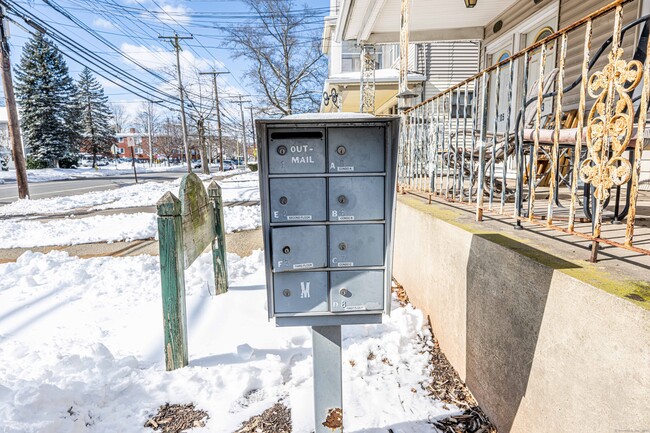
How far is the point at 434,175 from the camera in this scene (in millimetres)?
3506

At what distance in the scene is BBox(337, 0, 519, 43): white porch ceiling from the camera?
619 centimetres

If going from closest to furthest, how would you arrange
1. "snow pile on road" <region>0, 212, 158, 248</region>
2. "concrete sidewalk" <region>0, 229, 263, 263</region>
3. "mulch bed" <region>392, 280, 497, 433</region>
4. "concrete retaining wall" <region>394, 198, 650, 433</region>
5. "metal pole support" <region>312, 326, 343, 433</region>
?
"concrete retaining wall" <region>394, 198, 650, 433</region>
"metal pole support" <region>312, 326, 343, 433</region>
"mulch bed" <region>392, 280, 497, 433</region>
"concrete sidewalk" <region>0, 229, 263, 263</region>
"snow pile on road" <region>0, 212, 158, 248</region>

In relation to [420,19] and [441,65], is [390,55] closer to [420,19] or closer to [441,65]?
[441,65]

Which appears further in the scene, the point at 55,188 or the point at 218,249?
the point at 55,188

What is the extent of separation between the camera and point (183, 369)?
7.46 ft

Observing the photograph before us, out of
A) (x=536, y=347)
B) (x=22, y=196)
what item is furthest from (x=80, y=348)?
(x=22, y=196)

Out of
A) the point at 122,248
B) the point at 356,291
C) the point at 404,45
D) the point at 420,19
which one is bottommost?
the point at 122,248

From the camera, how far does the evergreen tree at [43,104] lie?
101 feet

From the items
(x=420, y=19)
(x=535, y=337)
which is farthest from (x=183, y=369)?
(x=420, y=19)

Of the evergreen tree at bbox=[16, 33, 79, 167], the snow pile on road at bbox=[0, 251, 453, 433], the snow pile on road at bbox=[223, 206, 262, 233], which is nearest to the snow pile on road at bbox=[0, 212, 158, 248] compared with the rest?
the snow pile on road at bbox=[223, 206, 262, 233]

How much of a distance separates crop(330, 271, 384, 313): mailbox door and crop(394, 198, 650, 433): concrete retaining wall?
23.4 inches

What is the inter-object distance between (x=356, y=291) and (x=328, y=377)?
39 cm

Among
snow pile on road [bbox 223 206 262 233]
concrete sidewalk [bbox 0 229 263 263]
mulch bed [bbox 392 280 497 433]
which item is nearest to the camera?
mulch bed [bbox 392 280 497 433]

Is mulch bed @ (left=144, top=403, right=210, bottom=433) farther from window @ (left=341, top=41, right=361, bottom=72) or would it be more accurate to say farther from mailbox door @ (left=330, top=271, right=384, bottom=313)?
window @ (left=341, top=41, right=361, bottom=72)
